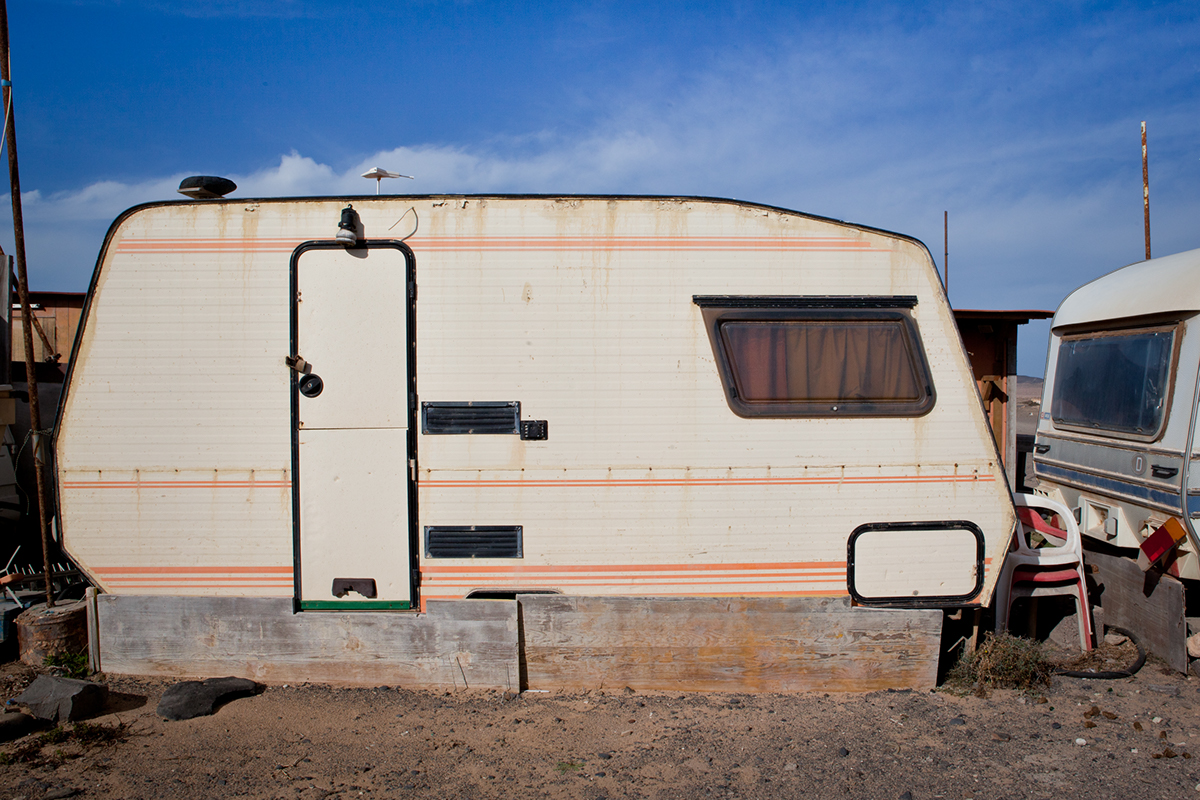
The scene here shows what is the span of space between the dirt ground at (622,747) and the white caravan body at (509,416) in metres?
0.61

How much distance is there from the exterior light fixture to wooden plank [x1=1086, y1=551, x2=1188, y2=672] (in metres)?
5.49

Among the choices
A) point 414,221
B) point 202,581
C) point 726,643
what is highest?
point 414,221

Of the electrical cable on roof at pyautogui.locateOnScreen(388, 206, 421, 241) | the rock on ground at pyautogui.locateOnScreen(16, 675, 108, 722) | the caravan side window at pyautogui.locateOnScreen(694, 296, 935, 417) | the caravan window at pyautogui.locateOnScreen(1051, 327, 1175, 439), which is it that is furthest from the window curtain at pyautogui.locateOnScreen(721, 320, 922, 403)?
the rock on ground at pyautogui.locateOnScreen(16, 675, 108, 722)

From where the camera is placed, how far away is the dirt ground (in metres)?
3.25

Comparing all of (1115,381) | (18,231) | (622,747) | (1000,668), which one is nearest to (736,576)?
(622,747)

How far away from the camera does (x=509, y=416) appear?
4.03 metres

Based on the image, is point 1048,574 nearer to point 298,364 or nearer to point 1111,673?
point 1111,673

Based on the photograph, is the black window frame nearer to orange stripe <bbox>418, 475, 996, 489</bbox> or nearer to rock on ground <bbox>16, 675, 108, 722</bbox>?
orange stripe <bbox>418, 475, 996, 489</bbox>

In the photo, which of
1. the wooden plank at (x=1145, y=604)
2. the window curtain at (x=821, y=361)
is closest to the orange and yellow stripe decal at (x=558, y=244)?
the window curtain at (x=821, y=361)

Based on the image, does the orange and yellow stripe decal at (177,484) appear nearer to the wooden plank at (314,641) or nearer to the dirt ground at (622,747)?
the wooden plank at (314,641)

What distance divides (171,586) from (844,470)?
3.99 m

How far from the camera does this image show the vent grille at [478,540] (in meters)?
4.01

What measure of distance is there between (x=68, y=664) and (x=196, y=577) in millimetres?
1027

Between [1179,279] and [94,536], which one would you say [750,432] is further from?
[94,536]
